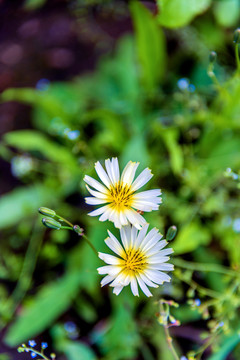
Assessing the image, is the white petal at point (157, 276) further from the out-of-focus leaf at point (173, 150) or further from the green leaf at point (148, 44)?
the green leaf at point (148, 44)

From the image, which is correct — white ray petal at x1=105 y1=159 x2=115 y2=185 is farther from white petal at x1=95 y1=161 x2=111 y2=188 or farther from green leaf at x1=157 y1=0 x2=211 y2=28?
green leaf at x1=157 y1=0 x2=211 y2=28

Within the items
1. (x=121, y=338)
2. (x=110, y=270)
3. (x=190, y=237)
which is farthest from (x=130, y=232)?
(x=121, y=338)

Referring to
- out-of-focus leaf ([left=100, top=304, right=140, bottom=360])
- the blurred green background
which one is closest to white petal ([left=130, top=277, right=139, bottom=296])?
the blurred green background

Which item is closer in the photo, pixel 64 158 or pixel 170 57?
pixel 64 158

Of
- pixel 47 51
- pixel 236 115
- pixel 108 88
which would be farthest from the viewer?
pixel 47 51

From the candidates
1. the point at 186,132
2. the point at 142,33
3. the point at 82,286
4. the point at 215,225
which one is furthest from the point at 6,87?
the point at 215,225

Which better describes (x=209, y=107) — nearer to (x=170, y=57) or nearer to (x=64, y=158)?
(x=170, y=57)
